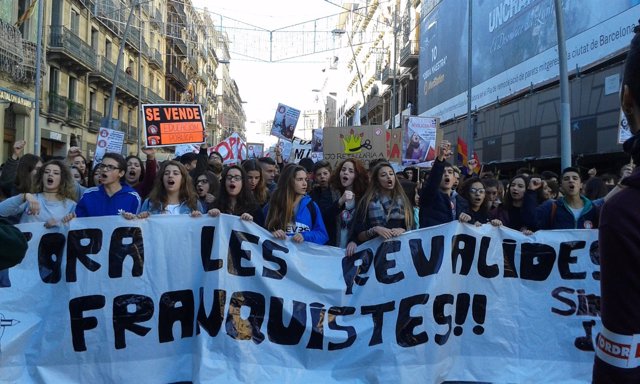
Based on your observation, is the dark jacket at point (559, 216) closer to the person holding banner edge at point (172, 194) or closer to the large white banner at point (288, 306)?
the large white banner at point (288, 306)

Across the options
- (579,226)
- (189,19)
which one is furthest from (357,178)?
(189,19)

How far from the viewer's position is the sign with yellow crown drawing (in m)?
13.2

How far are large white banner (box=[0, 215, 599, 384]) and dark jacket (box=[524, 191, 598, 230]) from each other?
3.18ft

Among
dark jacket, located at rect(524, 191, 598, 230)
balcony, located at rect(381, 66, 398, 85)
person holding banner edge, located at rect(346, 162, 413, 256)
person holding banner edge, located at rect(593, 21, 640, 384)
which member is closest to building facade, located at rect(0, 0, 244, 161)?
person holding banner edge, located at rect(346, 162, 413, 256)

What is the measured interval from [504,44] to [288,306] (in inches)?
824

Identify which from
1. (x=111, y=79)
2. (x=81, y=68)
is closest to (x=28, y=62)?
(x=81, y=68)

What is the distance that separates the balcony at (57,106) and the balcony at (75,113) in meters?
0.53

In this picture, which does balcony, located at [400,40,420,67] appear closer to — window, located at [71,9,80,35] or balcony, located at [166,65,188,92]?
window, located at [71,9,80,35]

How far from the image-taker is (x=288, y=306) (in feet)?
15.8

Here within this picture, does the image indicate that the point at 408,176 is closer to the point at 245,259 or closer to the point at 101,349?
the point at 245,259

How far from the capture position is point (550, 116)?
1944 centimetres

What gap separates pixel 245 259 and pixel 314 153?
1565 centimetres

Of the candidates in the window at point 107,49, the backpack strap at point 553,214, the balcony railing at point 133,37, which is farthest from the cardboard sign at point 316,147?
the balcony railing at point 133,37

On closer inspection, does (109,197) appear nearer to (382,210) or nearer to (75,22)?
(382,210)
